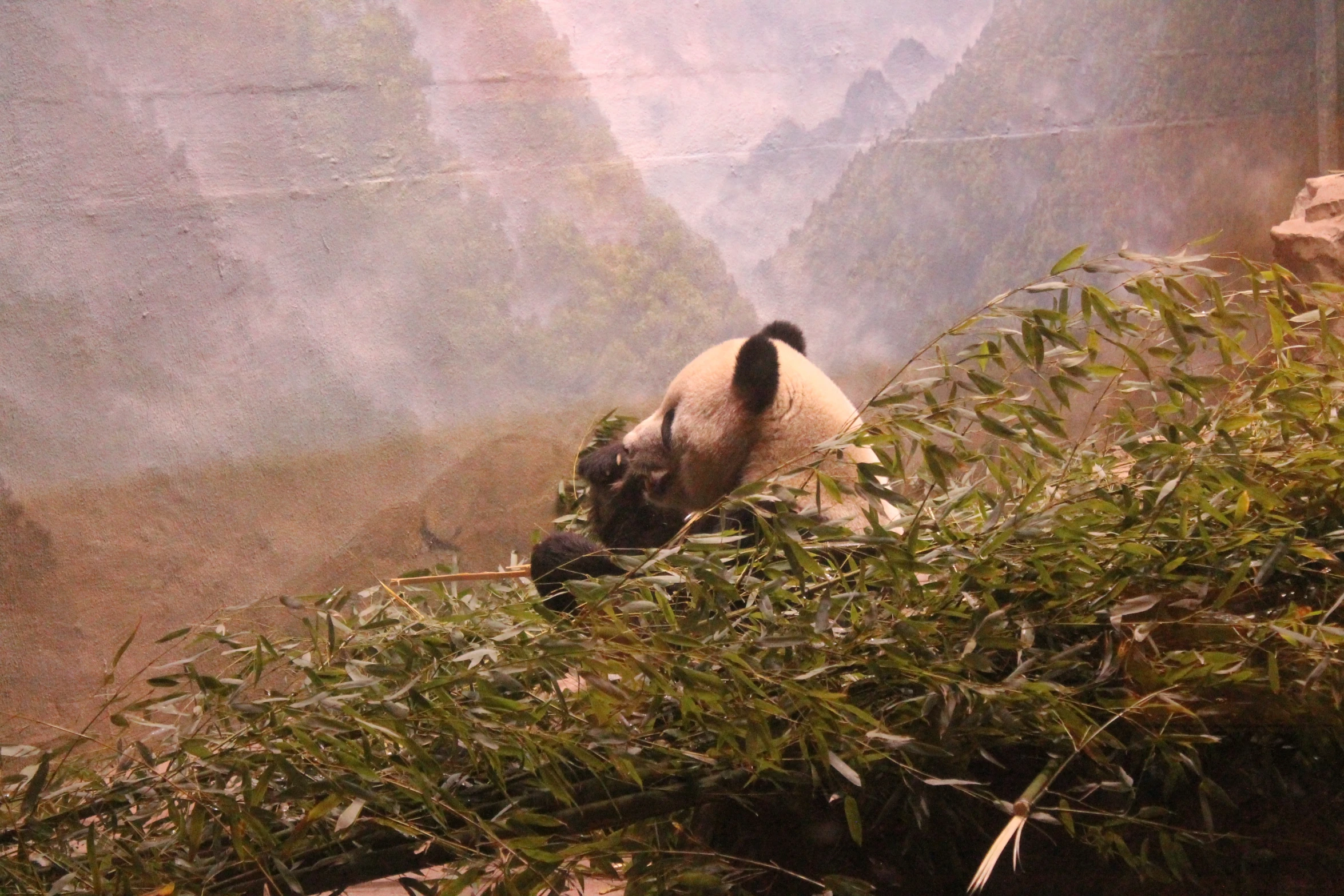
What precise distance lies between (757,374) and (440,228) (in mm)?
1173

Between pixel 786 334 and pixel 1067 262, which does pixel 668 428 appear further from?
pixel 1067 262

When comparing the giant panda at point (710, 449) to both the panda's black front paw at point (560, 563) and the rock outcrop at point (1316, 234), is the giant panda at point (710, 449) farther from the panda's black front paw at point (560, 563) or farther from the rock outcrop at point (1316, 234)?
the rock outcrop at point (1316, 234)

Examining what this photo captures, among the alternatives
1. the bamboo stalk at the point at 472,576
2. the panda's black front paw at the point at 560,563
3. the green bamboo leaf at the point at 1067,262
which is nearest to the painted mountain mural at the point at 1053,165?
the bamboo stalk at the point at 472,576

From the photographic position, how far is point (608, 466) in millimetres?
2078

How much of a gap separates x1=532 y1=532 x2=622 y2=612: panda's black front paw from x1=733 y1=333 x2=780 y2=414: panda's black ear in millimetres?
394

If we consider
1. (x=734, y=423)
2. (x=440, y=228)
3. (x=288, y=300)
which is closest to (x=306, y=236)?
(x=288, y=300)

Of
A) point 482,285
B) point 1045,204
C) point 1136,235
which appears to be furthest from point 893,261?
point 482,285

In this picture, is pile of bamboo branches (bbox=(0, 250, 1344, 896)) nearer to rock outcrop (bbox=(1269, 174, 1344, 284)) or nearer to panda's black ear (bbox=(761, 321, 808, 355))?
panda's black ear (bbox=(761, 321, 808, 355))

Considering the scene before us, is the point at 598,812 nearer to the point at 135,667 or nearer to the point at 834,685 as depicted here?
the point at 834,685

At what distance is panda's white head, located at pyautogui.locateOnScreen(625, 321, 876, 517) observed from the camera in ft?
6.11

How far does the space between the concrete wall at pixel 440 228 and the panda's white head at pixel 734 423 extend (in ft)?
2.18

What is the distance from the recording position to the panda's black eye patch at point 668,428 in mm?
2025

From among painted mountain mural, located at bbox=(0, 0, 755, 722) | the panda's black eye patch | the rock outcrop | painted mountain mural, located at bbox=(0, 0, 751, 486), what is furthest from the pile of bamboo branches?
the rock outcrop

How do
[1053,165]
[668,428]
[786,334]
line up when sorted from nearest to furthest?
[668,428]
[786,334]
[1053,165]
